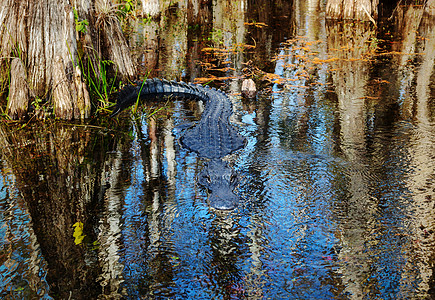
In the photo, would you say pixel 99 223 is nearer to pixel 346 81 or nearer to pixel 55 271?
pixel 55 271

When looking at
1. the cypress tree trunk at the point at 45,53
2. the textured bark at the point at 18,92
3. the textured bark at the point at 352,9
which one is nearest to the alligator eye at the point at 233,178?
the cypress tree trunk at the point at 45,53

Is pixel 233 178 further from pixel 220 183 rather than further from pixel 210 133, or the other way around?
pixel 210 133

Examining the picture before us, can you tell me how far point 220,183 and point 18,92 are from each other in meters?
3.48

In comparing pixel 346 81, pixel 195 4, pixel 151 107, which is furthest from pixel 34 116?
pixel 195 4

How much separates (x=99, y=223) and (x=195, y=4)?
13.0m

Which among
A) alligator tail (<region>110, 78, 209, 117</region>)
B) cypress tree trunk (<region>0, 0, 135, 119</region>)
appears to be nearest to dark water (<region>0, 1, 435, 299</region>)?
alligator tail (<region>110, 78, 209, 117</region>)

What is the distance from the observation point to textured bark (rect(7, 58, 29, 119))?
6.03m

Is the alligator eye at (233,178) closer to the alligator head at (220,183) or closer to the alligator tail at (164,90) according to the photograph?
the alligator head at (220,183)

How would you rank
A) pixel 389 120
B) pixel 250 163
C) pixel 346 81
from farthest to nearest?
1. pixel 346 81
2. pixel 389 120
3. pixel 250 163

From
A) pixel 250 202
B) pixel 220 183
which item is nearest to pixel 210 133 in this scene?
pixel 220 183

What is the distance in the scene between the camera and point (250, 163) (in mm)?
5051

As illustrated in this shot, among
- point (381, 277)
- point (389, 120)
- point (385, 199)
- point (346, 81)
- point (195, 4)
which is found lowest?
point (381, 277)

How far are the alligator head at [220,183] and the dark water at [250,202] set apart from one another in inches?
4.1

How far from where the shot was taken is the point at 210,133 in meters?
5.69
